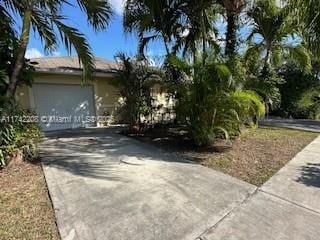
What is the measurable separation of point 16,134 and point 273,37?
1131cm

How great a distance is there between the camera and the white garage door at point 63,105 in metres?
12.2

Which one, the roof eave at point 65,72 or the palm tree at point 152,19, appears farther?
the roof eave at point 65,72

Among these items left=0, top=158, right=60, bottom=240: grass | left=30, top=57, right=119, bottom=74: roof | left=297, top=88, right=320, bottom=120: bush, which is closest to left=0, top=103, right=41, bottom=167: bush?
left=0, top=158, right=60, bottom=240: grass

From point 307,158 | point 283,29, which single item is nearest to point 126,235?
point 307,158

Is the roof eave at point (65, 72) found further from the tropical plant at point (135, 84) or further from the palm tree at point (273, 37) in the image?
the palm tree at point (273, 37)

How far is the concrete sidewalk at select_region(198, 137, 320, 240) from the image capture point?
370cm

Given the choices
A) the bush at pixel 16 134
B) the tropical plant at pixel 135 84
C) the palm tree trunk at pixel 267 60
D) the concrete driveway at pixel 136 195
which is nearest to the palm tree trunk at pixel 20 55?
the bush at pixel 16 134

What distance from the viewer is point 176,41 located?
12.7 metres

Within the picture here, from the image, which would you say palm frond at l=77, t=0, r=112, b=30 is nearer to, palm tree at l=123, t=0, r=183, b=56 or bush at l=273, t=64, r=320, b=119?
palm tree at l=123, t=0, r=183, b=56

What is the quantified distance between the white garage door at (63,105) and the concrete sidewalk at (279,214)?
9.89 m

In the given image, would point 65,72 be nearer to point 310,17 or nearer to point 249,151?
point 249,151

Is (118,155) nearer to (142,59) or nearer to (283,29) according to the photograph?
(142,59)

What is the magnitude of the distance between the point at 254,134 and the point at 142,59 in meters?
4.94

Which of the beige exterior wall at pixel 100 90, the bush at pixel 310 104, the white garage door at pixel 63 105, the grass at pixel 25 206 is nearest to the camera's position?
the grass at pixel 25 206
